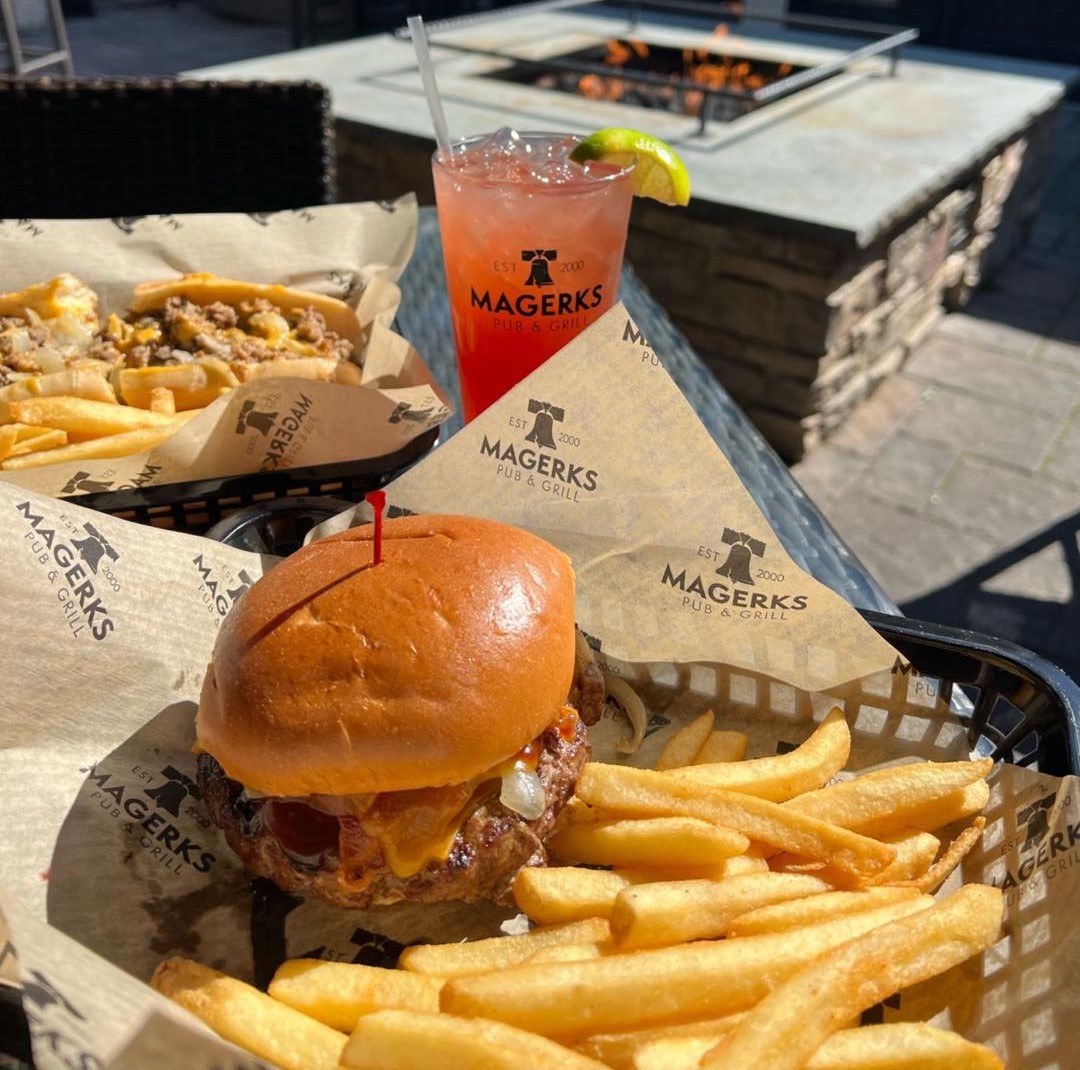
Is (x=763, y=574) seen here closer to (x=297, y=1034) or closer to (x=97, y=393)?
(x=297, y=1034)

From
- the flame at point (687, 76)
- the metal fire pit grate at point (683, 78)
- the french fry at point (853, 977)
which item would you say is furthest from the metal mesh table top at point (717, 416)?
the flame at point (687, 76)

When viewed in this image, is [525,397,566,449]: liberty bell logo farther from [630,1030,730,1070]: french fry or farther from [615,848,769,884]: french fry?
[630,1030,730,1070]: french fry

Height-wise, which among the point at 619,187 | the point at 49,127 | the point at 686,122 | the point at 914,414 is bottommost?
the point at 914,414

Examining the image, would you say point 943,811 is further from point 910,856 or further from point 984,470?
point 984,470

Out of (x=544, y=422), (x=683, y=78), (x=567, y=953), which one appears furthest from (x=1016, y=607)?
(x=683, y=78)

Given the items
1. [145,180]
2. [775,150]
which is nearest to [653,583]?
[145,180]
